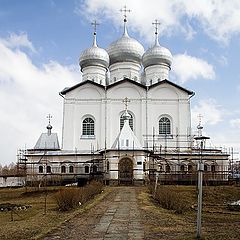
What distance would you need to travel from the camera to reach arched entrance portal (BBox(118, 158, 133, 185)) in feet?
115

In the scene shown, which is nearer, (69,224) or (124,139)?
(69,224)

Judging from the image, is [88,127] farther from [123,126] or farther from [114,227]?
[114,227]

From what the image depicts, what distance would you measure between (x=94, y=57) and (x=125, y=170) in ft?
48.1

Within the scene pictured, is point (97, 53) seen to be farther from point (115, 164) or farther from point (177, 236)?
point (177, 236)

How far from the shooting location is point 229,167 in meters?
40.7

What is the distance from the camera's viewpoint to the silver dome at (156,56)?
45.1 meters

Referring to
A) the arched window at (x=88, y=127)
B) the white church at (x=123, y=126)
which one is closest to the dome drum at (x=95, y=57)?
the white church at (x=123, y=126)

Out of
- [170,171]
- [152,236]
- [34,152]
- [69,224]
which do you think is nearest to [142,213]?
[69,224]

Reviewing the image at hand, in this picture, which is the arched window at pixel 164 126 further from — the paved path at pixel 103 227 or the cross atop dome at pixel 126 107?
the paved path at pixel 103 227

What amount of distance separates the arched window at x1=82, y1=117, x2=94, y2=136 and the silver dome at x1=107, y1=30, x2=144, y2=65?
7839mm

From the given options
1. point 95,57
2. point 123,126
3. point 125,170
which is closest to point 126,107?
point 123,126

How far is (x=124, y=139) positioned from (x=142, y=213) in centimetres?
2264

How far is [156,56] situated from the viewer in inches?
1774

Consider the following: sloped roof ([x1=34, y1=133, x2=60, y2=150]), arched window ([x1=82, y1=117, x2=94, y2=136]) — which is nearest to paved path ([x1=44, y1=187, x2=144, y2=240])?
arched window ([x1=82, y1=117, x2=94, y2=136])
